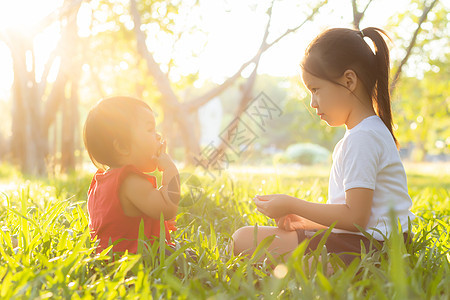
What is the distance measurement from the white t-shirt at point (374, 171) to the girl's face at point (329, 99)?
3.7 inches

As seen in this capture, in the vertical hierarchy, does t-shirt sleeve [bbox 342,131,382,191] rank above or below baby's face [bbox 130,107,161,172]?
below

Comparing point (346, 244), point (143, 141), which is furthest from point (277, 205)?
point (143, 141)

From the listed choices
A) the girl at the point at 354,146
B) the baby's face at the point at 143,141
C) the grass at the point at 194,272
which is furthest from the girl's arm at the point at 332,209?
the baby's face at the point at 143,141

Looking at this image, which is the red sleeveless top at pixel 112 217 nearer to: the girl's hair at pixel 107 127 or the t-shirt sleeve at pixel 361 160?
the girl's hair at pixel 107 127

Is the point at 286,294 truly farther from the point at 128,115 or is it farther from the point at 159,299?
the point at 128,115

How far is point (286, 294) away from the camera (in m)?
1.48

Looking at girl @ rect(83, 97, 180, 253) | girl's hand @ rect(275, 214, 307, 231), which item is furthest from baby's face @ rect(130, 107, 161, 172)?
girl's hand @ rect(275, 214, 307, 231)

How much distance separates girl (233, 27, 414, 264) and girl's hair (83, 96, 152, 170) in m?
0.64

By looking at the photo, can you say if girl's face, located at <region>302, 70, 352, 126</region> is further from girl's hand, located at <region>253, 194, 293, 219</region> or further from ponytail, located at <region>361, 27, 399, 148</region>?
girl's hand, located at <region>253, 194, 293, 219</region>

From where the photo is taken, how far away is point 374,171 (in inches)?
69.9

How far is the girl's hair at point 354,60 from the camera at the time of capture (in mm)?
1860

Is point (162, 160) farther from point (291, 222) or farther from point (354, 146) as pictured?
point (354, 146)

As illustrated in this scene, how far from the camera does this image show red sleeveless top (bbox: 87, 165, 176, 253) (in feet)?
5.89

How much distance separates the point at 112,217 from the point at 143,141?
13.4 inches
